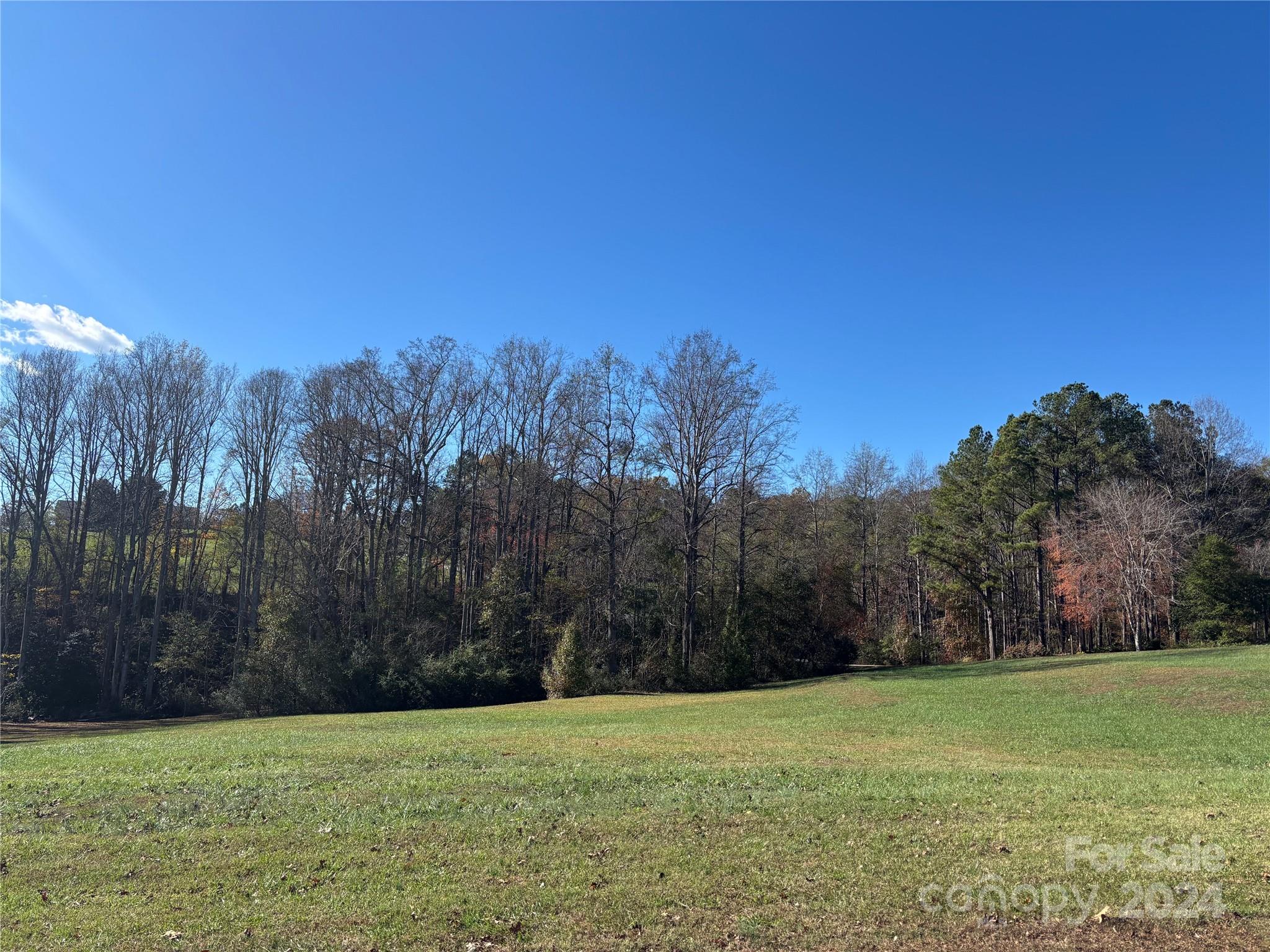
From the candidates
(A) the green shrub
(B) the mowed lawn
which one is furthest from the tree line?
(B) the mowed lawn

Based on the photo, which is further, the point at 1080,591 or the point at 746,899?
the point at 1080,591

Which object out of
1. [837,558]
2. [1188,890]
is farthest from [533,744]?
[837,558]

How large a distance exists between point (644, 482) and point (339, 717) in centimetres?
2215

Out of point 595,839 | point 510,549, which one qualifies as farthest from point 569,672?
point 595,839

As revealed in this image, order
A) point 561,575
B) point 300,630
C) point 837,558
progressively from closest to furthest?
point 300,630 < point 561,575 < point 837,558

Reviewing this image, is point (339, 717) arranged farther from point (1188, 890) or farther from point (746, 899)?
point (1188, 890)

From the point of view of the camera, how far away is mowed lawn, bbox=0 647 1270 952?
16.4 ft

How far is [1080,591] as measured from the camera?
43.2 metres

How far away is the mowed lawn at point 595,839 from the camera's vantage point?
5.00 metres

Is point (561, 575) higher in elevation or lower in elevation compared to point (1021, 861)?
higher

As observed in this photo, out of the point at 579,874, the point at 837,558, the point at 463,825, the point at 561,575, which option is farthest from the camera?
the point at 837,558

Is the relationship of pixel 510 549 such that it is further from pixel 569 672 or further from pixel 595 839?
pixel 595 839

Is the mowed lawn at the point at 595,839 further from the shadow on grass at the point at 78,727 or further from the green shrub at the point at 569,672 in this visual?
the green shrub at the point at 569,672

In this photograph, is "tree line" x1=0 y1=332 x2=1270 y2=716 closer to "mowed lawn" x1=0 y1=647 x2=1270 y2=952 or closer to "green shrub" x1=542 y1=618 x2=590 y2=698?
"green shrub" x1=542 y1=618 x2=590 y2=698
